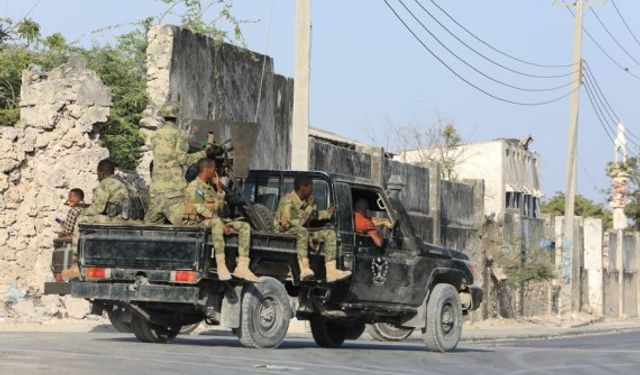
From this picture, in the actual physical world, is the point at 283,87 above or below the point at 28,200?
above

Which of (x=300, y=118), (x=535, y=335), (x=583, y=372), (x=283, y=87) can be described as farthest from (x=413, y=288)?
(x=535, y=335)

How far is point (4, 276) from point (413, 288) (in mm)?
7302

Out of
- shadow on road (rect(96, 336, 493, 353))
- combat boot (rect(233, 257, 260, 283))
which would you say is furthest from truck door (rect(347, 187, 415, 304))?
combat boot (rect(233, 257, 260, 283))

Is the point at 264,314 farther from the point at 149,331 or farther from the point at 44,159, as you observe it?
the point at 44,159

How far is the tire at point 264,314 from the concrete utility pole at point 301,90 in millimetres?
6478

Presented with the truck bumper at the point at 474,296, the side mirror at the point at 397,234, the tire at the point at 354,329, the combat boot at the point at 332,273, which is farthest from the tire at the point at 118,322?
the truck bumper at the point at 474,296

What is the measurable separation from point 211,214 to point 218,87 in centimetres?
1016

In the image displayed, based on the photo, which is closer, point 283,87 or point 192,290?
point 192,290

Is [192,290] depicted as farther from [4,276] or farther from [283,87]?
[283,87]

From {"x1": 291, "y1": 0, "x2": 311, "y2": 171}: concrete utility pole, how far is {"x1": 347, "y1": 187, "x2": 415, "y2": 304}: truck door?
455 cm

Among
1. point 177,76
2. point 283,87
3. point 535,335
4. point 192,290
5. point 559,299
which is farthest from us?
point 559,299

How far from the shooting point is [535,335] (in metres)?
31.7

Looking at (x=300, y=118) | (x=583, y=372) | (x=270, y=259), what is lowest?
(x=583, y=372)

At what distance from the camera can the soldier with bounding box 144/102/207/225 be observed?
54.4 feet
